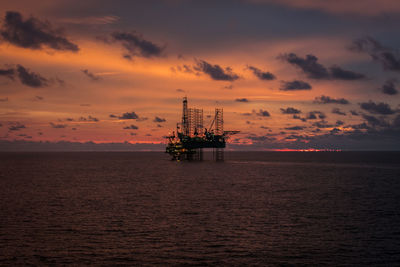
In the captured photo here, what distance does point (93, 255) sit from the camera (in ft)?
111

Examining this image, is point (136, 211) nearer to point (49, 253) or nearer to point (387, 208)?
point (49, 253)

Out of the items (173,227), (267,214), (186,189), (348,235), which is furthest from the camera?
(186,189)

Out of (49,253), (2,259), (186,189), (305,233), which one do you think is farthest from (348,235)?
(186,189)

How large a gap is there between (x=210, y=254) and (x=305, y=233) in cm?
1241

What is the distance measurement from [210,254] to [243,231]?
9.13 meters

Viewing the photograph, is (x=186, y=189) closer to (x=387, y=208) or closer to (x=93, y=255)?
(x=387, y=208)

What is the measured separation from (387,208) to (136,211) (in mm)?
36748

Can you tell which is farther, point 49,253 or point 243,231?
point 243,231

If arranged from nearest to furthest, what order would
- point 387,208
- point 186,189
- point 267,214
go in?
point 267,214, point 387,208, point 186,189

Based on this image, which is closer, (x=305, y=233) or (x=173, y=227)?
(x=305, y=233)

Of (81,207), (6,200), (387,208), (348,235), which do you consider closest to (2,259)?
(81,207)

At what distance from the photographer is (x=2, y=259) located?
32562 mm

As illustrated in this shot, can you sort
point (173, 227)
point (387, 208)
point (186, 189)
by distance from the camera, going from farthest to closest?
point (186, 189) → point (387, 208) → point (173, 227)

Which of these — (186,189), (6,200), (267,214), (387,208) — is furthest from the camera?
(186,189)
